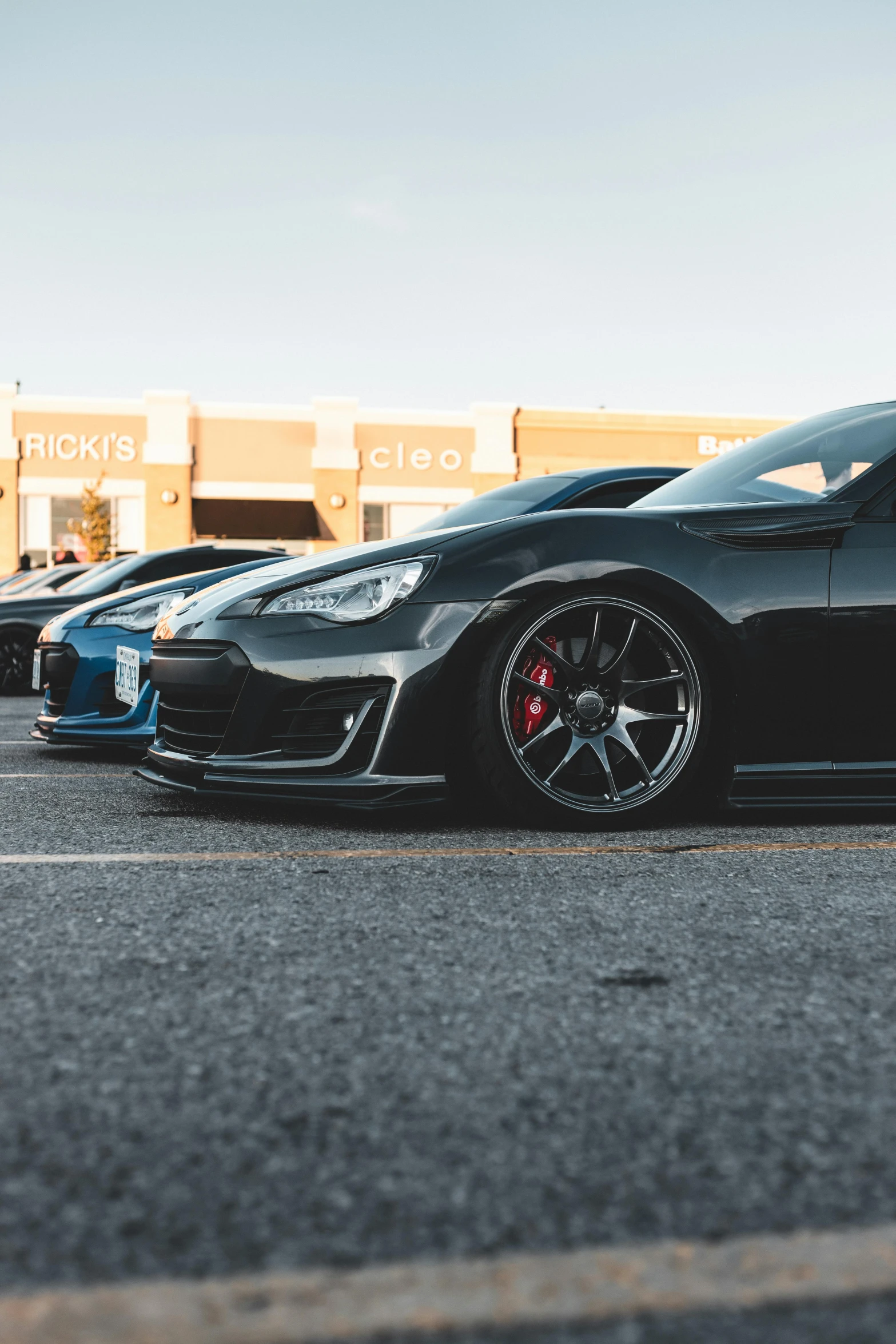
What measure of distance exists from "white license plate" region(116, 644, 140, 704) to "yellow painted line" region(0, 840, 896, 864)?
2.44 m

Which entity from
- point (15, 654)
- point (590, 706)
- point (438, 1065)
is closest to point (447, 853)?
point (590, 706)

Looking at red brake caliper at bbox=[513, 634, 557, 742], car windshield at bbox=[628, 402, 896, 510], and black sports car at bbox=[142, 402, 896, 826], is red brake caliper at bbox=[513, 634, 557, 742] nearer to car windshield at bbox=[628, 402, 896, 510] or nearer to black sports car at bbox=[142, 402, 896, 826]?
black sports car at bbox=[142, 402, 896, 826]

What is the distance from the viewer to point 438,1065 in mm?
1731

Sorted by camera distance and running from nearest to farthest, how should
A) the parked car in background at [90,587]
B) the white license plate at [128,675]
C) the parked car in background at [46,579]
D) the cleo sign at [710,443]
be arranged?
the white license plate at [128,675] < the parked car in background at [90,587] < the parked car in background at [46,579] < the cleo sign at [710,443]

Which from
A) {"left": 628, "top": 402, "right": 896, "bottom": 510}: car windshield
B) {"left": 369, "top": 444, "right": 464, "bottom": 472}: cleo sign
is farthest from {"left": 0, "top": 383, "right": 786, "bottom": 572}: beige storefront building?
{"left": 628, "top": 402, "right": 896, "bottom": 510}: car windshield

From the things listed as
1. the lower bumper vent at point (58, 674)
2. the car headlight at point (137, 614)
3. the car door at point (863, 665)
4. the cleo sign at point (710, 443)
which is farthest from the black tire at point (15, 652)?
the cleo sign at point (710, 443)

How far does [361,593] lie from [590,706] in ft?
2.52

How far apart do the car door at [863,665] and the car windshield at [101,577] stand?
5.53 m

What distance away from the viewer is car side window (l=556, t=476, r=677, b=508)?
6.14 meters

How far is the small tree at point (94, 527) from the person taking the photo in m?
29.8

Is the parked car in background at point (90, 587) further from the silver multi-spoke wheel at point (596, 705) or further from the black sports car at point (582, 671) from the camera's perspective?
the silver multi-spoke wheel at point (596, 705)

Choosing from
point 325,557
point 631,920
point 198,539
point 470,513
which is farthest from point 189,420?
point 631,920

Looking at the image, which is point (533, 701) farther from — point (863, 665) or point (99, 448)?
point (99, 448)

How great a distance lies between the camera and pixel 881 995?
2080 millimetres
